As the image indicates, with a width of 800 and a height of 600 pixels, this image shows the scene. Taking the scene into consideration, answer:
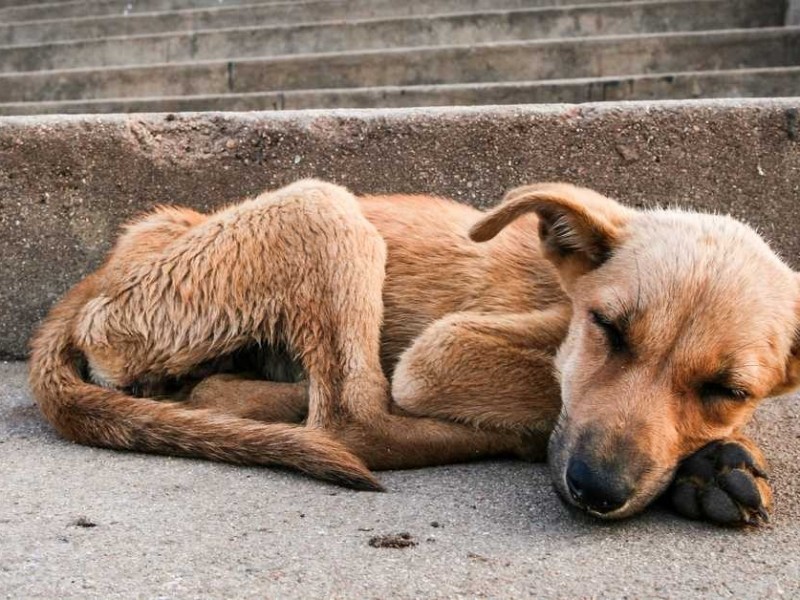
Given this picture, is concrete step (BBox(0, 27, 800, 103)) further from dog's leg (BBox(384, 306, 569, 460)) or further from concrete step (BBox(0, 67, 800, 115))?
dog's leg (BBox(384, 306, 569, 460))

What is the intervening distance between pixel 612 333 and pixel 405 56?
5.97 meters

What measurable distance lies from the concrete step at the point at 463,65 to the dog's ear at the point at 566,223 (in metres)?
4.93

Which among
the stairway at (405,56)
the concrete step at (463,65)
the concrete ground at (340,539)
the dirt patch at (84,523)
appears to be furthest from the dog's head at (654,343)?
the concrete step at (463,65)

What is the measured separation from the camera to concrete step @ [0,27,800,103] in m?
8.34

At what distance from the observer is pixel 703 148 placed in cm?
525

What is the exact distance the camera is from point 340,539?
3.06 meters

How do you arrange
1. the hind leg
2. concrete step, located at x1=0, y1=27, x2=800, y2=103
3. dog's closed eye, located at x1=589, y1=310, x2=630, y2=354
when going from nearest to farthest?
dog's closed eye, located at x1=589, y1=310, x2=630, y2=354 < the hind leg < concrete step, located at x1=0, y1=27, x2=800, y2=103

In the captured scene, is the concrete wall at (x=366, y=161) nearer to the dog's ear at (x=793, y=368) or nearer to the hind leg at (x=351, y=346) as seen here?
the hind leg at (x=351, y=346)

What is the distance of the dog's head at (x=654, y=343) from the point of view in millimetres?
3146

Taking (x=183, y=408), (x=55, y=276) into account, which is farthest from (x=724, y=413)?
(x=55, y=276)

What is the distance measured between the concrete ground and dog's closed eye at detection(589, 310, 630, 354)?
0.59 meters

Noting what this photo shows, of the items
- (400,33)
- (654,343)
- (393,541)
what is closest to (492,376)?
(654,343)

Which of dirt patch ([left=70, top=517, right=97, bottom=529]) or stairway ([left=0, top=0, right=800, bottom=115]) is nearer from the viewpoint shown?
dirt patch ([left=70, top=517, right=97, bottom=529])

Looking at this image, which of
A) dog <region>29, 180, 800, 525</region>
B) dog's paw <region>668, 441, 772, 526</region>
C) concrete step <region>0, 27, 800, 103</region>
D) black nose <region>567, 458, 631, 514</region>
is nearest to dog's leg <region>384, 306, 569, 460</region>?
dog <region>29, 180, 800, 525</region>
